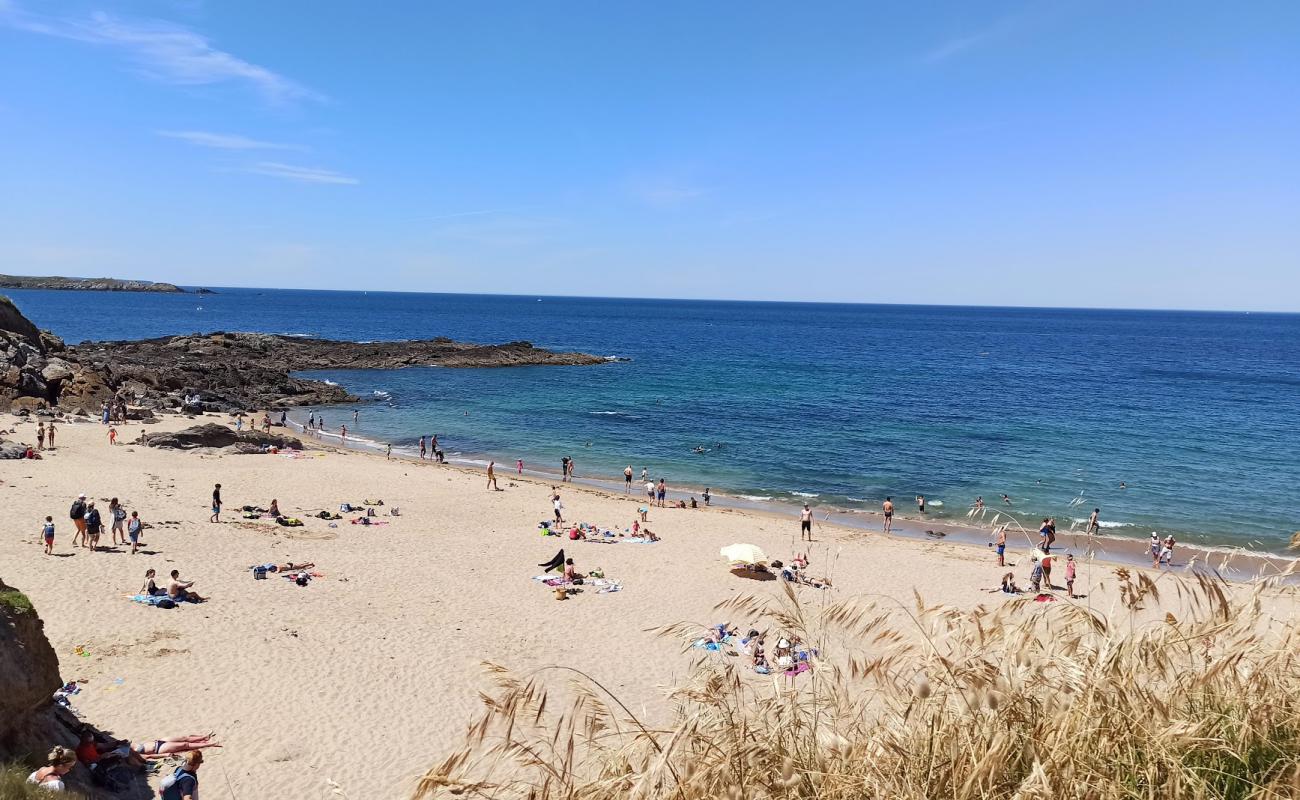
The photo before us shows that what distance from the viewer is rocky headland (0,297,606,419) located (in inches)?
1505

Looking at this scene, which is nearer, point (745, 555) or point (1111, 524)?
point (745, 555)

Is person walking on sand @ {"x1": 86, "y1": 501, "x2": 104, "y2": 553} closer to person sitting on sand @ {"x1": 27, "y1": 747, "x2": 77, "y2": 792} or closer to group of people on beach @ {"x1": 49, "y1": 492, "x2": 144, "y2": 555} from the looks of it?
group of people on beach @ {"x1": 49, "y1": 492, "x2": 144, "y2": 555}

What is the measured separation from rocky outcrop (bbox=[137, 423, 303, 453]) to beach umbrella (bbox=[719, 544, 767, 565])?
919 inches

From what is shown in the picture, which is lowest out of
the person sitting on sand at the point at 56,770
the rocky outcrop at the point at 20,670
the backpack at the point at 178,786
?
the backpack at the point at 178,786

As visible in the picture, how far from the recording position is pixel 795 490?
3111cm

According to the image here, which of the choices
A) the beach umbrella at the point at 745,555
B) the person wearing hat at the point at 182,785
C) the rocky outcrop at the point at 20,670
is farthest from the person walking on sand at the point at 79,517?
the beach umbrella at the point at 745,555

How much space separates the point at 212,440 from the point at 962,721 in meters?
35.6

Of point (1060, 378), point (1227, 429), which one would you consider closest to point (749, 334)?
point (1060, 378)

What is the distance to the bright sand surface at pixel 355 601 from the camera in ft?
34.2

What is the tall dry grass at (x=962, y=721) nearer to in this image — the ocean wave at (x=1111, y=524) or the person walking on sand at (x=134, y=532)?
the person walking on sand at (x=134, y=532)

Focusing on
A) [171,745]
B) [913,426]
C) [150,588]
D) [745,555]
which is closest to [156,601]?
[150,588]

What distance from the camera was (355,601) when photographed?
1562 centimetres

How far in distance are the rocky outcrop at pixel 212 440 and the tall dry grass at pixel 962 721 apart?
3337 centimetres

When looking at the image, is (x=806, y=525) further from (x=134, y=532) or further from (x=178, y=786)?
(x=178, y=786)
